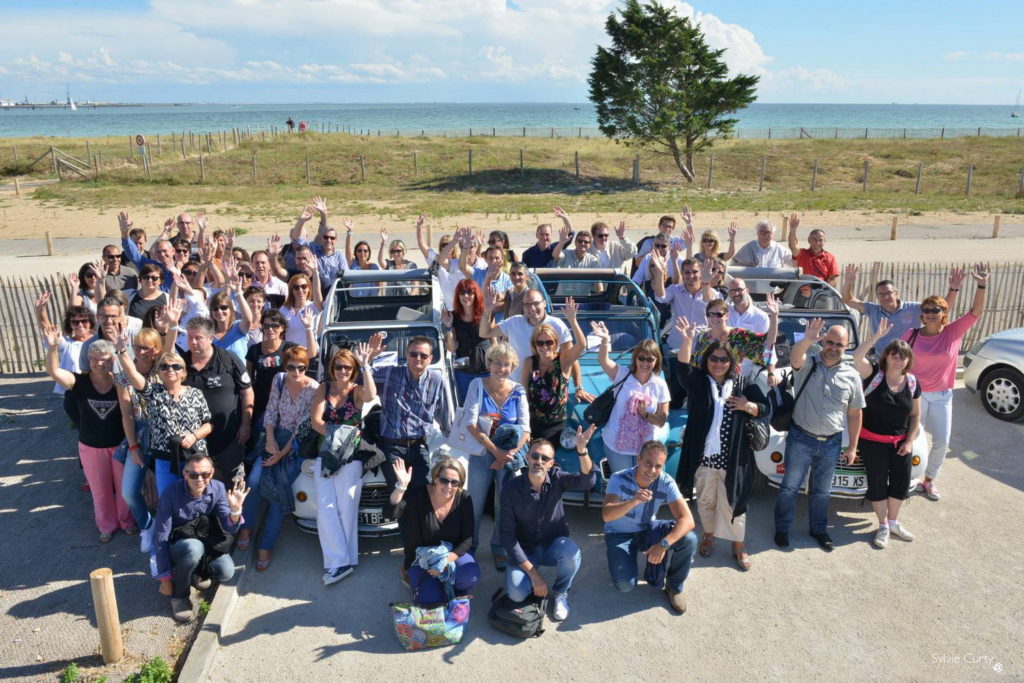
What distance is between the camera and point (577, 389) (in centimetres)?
675

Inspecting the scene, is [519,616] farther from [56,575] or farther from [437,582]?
[56,575]

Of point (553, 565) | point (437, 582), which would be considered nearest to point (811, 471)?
point (553, 565)

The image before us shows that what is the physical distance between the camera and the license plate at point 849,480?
22.0 ft

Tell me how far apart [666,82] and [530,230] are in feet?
61.1

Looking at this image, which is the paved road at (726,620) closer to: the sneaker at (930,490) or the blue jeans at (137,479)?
the sneaker at (930,490)

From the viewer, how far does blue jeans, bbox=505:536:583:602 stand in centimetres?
542

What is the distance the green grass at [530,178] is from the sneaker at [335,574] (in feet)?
75.7

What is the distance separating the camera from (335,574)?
6.02 metres

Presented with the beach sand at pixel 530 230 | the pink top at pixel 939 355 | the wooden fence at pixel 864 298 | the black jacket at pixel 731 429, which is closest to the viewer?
the black jacket at pixel 731 429

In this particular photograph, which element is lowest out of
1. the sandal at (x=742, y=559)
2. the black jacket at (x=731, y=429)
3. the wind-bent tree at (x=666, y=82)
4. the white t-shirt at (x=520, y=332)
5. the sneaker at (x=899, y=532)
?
the sandal at (x=742, y=559)

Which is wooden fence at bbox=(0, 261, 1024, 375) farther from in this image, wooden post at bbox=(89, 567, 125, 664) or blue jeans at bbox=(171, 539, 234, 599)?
wooden post at bbox=(89, 567, 125, 664)

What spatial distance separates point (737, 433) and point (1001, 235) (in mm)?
22347

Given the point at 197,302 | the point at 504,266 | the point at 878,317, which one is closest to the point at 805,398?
the point at 878,317

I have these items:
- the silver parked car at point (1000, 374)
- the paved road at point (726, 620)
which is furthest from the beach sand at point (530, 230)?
the paved road at point (726, 620)
